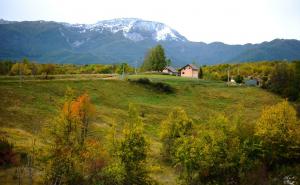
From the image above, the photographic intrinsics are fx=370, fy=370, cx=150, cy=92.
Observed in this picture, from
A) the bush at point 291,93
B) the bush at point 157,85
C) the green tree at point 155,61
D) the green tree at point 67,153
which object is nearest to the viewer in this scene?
the green tree at point 67,153

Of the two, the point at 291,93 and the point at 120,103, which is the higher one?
the point at 291,93

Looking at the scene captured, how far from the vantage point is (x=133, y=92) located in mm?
109812

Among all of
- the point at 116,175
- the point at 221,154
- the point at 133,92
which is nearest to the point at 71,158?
the point at 116,175

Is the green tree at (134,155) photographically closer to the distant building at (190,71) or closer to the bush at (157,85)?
the bush at (157,85)

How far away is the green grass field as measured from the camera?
222ft

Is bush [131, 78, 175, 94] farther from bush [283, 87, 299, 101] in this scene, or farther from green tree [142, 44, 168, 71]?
green tree [142, 44, 168, 71]

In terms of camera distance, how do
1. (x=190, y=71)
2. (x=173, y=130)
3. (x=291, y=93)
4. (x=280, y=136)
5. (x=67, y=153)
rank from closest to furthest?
(x=67, y=153)
(x=280, y=136)
(x=173, y=130)
(x=291, y=93)
(x=190, y=71)

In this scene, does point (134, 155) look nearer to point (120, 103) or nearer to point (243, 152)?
point (243, 152)

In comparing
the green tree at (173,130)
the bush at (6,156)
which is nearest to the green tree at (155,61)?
the green tree at (173,130)

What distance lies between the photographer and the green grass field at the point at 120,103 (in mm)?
67562

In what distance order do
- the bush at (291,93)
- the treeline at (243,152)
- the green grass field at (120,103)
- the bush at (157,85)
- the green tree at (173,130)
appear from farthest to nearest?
the bush at (291,93), the bush at (157,85), the green grass field at (120,103), the green tree at (173,130), the treeline at (243,152)

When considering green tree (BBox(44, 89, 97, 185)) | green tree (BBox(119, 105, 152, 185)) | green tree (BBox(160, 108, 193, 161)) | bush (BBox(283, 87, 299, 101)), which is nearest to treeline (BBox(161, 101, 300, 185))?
green tree (BBox(119, 105, 152, 185))

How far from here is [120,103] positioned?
325ft

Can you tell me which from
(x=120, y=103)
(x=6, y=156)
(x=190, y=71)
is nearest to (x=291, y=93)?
(x=190, y=71)
